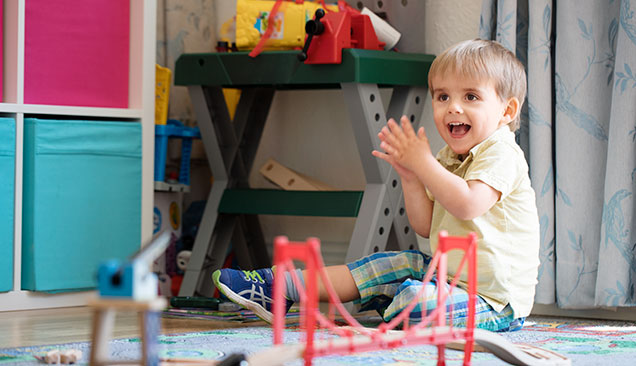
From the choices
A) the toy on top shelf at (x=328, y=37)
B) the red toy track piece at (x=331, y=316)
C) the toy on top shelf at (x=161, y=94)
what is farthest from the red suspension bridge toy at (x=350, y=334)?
the toy on top shelf at (x=161, y=94)

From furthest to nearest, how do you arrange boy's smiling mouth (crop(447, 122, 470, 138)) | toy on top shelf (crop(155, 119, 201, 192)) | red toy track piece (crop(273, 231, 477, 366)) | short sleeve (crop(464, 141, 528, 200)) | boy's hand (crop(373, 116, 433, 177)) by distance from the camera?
toy on top shelf (crop(155, 119, 201, 192)) → boy's smiling mouth (crop(447, 122, 470, 138)) → short sleeve (crop(464, 141, 528, 200)) → boy's hand (crop(373, 116, 433, 177)) → red toy track piece (crop(273, 231, 477, 366))

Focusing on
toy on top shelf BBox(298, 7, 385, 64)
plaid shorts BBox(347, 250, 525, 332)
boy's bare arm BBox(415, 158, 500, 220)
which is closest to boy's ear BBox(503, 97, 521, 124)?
boy's bare arm BBox(415, 158, 500, 220)

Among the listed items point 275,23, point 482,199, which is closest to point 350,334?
point 482,199

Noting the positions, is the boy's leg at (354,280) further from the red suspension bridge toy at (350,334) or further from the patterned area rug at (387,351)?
the red suspension bridge toy at (350,334)

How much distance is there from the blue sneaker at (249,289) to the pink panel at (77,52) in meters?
0.66

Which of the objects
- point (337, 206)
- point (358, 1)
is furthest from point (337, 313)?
point (358, 1)

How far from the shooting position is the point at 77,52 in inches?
73.2

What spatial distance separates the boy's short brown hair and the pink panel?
0.83 meters

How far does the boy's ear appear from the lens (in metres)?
1.43

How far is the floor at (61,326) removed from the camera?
1346 millimetres

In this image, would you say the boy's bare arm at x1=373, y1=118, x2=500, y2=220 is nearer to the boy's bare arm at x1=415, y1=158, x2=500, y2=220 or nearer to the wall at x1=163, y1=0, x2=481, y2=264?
the boy's bare arm at x1=415, y1=158, x2=500, y2=220

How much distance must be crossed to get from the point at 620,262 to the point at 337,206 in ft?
1.99

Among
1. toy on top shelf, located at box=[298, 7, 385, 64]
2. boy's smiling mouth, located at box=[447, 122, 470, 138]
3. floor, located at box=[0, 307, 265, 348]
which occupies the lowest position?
floor, located at box=[0, 307, 265, 348]

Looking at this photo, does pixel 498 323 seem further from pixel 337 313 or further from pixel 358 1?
pixel 358 1
